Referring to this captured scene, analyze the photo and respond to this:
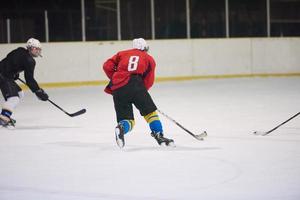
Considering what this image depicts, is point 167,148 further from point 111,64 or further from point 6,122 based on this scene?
point 6,122

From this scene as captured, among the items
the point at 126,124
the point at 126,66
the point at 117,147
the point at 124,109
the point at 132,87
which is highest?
the point at 126,66

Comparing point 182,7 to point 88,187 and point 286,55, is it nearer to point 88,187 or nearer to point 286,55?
point 286,55

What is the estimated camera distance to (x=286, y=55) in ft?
45.7

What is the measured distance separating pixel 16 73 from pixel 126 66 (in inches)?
72.6

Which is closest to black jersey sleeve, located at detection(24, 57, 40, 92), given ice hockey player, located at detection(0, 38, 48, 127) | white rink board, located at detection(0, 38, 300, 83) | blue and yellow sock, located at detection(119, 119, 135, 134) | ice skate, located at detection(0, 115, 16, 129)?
ice hockey player, located at detection(0, 38, 48, 127)

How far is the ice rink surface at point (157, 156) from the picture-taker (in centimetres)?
388

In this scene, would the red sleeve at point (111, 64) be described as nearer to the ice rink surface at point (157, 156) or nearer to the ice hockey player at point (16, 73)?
the ice rink surface at point (157, 156)

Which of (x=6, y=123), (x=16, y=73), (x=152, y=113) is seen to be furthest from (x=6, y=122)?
(x=152, y=113)

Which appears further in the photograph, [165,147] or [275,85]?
[275,85]

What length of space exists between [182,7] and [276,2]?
2.02 metres

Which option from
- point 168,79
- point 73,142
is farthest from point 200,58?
point 73,142

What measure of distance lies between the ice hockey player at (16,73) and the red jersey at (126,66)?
1367mm

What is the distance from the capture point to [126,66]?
553 centimetres

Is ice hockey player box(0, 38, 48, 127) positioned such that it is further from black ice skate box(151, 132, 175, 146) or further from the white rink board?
the white rink board
